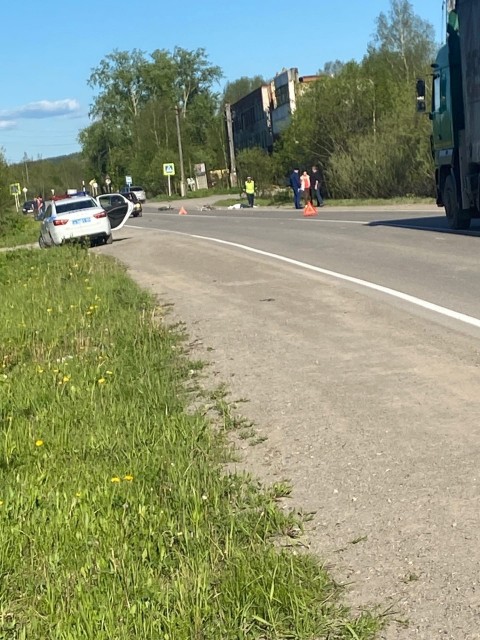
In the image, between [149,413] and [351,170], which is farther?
[351,170]

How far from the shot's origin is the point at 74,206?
28516mm

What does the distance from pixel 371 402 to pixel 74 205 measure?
2311 centimetres

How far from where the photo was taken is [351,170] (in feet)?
149

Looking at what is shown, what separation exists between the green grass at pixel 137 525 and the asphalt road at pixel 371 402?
0.25 meters

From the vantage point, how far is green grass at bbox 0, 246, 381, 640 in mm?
3502

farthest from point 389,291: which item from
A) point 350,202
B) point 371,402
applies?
point 350,202

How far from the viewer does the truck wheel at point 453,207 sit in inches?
773

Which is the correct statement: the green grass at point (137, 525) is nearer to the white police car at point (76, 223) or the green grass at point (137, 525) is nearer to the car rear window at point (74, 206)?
the white police car at point (76, 223)

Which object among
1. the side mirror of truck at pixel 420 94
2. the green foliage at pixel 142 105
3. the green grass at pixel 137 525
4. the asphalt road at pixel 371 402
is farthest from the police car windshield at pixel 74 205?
the green foliage at pixel 142 105

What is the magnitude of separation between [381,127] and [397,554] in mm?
42693

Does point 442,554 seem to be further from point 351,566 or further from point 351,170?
point 351,170

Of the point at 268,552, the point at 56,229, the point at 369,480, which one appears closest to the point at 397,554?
the point at 268,552

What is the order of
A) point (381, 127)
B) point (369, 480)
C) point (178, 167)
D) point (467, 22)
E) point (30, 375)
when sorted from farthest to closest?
point (178, 167) < point (381, 127) < point (467, 22) < point (30, 375) < point (369, 480)

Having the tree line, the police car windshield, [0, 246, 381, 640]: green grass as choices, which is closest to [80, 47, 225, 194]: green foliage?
the tree line
